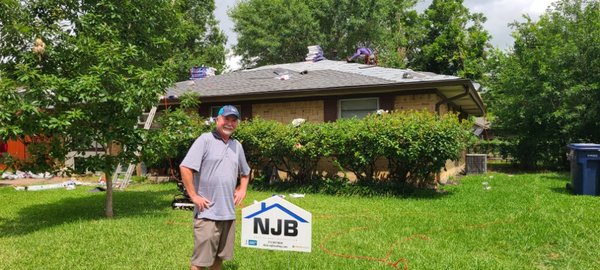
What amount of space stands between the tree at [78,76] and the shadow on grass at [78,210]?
2.18 ft

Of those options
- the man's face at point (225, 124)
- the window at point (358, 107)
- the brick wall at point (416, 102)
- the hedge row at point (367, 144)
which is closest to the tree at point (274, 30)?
the window at point (358, 107)

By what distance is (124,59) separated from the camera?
7641 mm

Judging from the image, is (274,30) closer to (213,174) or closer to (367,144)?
(367,144)

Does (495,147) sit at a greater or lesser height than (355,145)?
lesser

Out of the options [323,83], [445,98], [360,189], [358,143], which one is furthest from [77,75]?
[445,98]

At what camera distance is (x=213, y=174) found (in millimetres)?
3824

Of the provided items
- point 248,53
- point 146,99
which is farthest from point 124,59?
point 248,53

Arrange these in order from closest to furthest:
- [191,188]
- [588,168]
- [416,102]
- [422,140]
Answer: [191,188] < [422,140] < [588,168] < [416,102]

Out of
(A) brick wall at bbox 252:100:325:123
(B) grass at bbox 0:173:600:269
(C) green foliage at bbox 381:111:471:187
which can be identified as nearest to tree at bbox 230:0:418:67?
(A) brick wall at bbox 252:100:325:123

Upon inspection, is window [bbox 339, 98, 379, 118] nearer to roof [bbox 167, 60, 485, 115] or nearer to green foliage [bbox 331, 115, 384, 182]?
roof [bbox 167, 60, 485, 115]

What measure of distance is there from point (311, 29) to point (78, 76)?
24359mm

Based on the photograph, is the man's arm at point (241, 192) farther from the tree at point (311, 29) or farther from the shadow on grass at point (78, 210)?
the tree at point (311, 29)

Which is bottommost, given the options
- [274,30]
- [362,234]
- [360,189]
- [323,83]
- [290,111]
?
[362,234]

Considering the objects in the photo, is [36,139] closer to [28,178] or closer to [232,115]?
[232,115]
